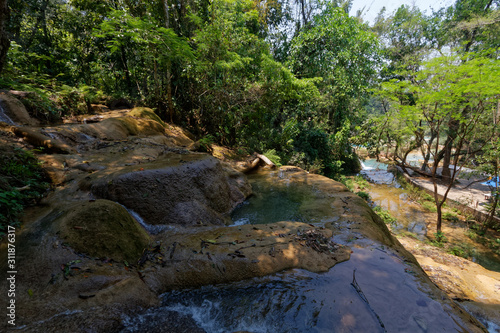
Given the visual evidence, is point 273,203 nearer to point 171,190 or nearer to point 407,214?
point 171,190

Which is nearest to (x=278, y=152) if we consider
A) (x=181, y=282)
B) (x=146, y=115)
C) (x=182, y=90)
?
(x=182, y=90)

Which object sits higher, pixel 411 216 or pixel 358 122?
pixel 358 122

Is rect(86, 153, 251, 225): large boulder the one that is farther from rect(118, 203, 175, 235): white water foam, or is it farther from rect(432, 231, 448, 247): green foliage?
rect(432, 231, 448, 247): green foliage

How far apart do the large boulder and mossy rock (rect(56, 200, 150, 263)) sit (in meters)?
1.05

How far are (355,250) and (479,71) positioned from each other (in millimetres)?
8197

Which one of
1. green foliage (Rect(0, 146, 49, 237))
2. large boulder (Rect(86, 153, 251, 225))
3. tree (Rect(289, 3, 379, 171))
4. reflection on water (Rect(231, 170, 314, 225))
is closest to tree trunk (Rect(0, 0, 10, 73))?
green foliage (Rect(0, 146, 49, 237))

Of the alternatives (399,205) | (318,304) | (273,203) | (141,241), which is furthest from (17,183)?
(399,205)

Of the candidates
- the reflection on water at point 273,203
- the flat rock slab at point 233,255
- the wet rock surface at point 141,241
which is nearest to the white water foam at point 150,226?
the wet rock surface at point 141,241

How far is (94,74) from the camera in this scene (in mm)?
12203

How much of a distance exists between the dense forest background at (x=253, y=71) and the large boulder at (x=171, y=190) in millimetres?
2630

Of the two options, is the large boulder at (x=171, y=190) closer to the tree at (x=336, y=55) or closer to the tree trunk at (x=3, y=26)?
the tree trunk at (x=3, y=26)

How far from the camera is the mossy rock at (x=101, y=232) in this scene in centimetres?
272

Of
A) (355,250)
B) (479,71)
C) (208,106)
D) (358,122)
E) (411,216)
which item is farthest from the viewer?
(358,122)

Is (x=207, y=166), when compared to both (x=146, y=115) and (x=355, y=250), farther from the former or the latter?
(x=146, y=115)
